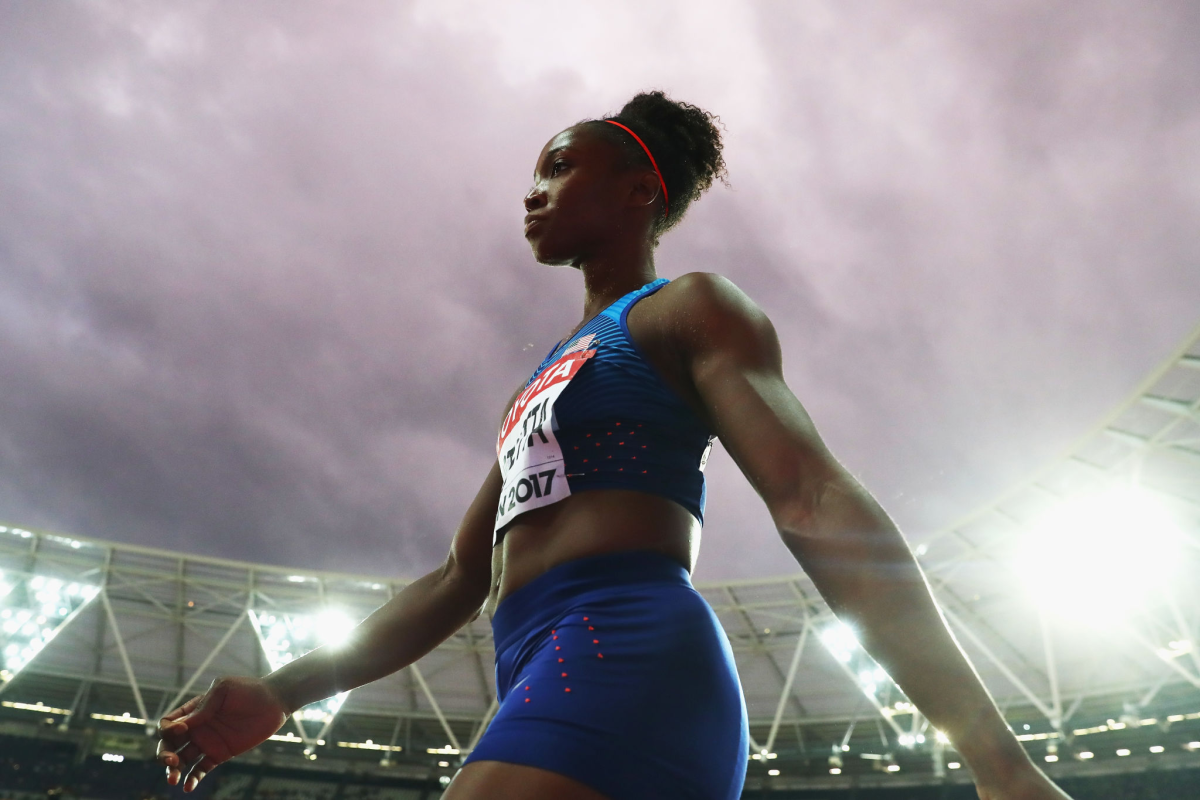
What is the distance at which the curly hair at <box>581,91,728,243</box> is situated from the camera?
7.43ft

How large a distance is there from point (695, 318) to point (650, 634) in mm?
626

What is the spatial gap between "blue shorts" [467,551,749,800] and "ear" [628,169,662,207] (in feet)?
3.86

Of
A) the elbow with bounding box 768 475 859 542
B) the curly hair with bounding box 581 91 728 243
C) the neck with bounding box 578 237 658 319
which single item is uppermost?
the curly hair with bounding box 581 91 728 243

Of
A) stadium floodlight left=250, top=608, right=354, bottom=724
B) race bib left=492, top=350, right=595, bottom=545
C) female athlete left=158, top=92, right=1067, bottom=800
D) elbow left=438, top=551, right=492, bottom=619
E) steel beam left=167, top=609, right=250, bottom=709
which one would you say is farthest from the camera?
stadium floodlight left=250, top=608, right=354, bottom=724

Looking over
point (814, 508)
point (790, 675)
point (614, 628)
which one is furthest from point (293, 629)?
point (814, 508)

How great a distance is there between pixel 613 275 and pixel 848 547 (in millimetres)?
1273

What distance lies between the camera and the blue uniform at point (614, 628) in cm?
114

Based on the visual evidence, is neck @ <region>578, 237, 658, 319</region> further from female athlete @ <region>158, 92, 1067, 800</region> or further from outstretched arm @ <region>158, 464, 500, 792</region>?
outstretched arm @ <region>158, 464, 500, 792</region>

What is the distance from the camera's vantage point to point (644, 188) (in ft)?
7.33

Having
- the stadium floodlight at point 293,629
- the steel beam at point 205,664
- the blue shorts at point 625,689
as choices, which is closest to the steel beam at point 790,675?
the stadium floodlight at point 293,629

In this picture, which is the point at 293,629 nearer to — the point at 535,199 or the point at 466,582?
the point at 466,582

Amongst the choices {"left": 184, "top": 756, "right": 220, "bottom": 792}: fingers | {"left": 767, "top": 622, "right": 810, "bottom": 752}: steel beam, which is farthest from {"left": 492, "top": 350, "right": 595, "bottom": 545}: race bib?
{"left": 767, "top": 622, "right": 810, "bottom": 752}: steel beam

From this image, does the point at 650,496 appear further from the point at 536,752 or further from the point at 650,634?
the point at 536,752

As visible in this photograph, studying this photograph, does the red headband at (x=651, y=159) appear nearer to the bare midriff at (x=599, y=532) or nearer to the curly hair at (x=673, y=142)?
the curly hair at (x=673, y=142)
